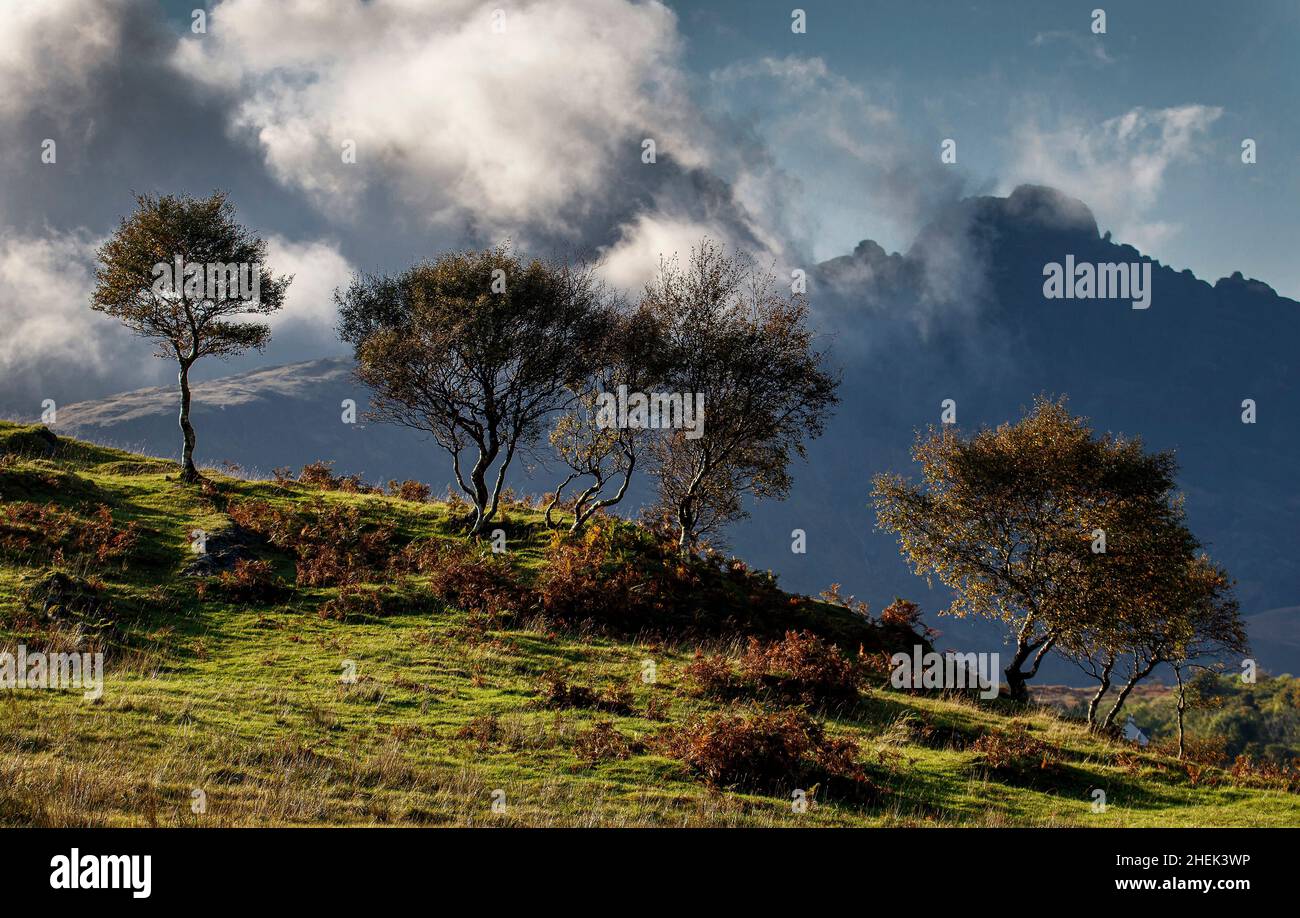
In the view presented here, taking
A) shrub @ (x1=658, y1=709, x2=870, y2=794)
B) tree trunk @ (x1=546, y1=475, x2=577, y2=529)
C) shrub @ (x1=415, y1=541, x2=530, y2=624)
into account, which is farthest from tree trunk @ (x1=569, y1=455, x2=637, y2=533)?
shrub @ (x1=658, y1=709, x2=870, y2=794)

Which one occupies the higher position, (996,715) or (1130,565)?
(1130,565)

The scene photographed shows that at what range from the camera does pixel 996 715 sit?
100 ft

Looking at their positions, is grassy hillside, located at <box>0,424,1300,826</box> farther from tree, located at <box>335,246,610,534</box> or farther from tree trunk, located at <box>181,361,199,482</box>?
tree, located at <box>335,246,610,534</box>

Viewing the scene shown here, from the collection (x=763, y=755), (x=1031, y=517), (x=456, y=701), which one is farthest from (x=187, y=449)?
(x=1031, y=517)

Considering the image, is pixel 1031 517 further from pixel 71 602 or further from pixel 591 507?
pixel 71 602

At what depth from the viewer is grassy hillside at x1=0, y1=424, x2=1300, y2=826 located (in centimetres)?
1477

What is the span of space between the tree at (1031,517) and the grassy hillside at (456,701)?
17.5 feet

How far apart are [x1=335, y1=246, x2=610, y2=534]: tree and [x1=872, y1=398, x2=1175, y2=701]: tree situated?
19.8 m

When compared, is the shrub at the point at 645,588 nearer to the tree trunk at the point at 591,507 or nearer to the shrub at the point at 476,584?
the shrub at the point at 476,584

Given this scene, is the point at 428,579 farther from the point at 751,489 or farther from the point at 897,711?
the point at 751,489

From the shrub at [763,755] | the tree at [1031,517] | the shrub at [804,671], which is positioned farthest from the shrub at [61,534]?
the tree at [1031,517]

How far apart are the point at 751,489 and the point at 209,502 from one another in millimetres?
31515

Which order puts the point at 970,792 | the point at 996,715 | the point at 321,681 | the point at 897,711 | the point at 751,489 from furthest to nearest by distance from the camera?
the point at 751,489 < the point at 996,715 < the point at 897,711 < the point at 321,681 < the point at 970,792

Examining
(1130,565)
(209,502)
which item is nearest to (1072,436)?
(1130,565)
